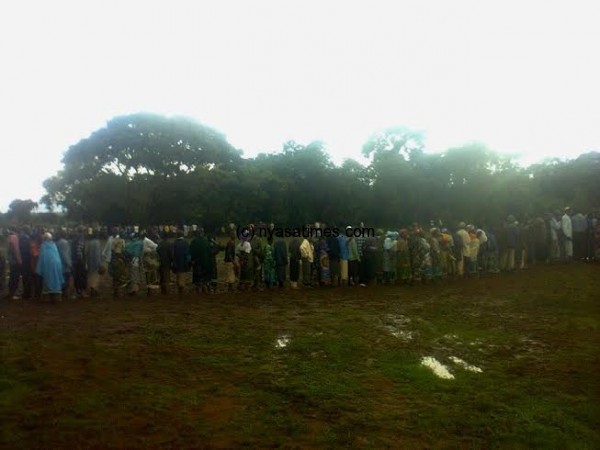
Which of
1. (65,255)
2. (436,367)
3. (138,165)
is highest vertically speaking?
(138,165)

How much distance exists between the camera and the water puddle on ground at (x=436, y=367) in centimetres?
670

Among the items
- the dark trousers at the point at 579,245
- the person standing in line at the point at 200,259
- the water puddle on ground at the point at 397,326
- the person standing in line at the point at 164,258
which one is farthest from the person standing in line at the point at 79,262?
the dark trousers at the point at 579,245

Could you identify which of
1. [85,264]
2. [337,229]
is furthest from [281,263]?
[85,264]

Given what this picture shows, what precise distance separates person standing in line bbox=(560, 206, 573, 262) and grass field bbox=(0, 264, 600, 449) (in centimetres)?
680

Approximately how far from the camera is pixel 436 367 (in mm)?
7062

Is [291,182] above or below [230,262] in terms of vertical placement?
above

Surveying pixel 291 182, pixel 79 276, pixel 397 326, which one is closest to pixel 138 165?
pixel 291 182

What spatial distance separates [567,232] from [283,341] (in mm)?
13249

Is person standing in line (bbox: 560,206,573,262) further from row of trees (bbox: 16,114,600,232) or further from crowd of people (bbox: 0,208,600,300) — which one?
row of trees (bbox: 16,114,600,232)

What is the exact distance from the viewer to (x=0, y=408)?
18.1 ft

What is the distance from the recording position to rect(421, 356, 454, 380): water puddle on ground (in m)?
6.70

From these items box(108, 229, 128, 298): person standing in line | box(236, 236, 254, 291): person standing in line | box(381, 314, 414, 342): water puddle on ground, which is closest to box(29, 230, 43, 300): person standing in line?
box(108, 229, 128, 298): person standing in line

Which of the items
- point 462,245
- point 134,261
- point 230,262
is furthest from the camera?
point 462,245

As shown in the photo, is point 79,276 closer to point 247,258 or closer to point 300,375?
point 247,258
